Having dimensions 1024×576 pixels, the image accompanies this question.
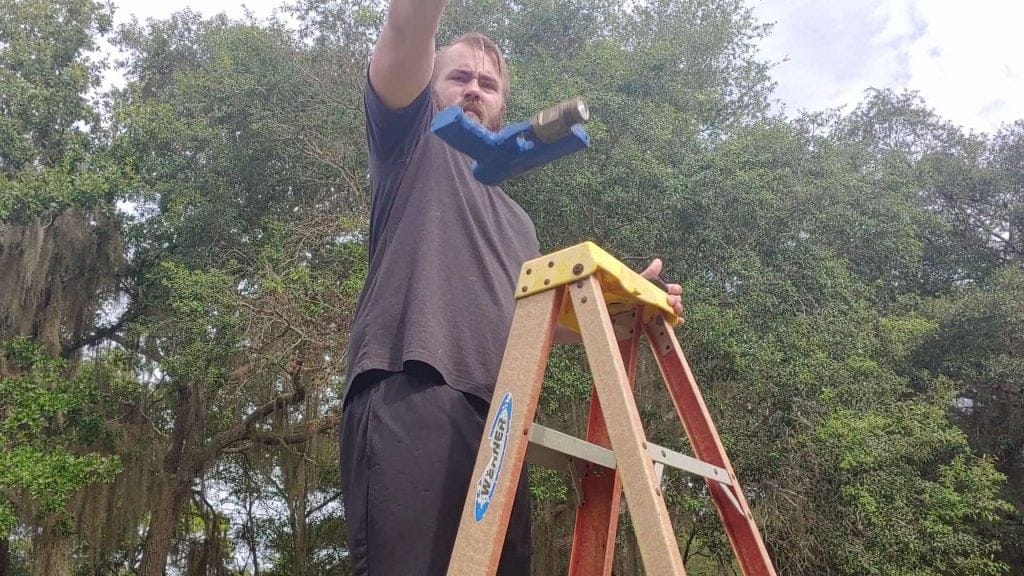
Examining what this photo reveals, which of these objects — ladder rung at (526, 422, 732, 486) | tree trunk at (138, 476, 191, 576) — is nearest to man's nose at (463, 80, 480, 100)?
ladder rung at (526, 422, 732, 486)

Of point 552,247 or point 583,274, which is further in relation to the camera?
point 552,247

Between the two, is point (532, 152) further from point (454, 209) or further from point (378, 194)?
point (378, 194)

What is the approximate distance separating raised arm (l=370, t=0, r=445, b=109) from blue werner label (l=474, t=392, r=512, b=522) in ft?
1.73

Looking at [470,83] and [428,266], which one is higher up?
[470,83]

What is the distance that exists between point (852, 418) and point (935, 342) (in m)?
4.99

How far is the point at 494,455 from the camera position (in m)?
1.03

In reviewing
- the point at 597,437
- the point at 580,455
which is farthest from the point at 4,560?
the point at 580,455

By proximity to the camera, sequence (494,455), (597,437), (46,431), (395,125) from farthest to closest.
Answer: (46,431) → (597,437) → (395,125) → (494,455)

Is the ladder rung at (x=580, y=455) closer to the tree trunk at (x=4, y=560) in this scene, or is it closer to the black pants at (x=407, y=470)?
the black pants at (x=407, y=470)

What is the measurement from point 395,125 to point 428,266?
259mm

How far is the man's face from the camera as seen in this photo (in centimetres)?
142

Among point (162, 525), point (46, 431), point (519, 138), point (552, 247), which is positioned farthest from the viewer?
point (162, 525)

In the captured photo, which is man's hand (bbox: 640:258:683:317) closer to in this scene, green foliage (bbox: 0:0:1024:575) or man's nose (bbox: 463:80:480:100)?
man's nose (bbox: 463:80:480:100)

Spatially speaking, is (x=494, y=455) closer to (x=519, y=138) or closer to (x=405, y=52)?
(x=519, y=138)
